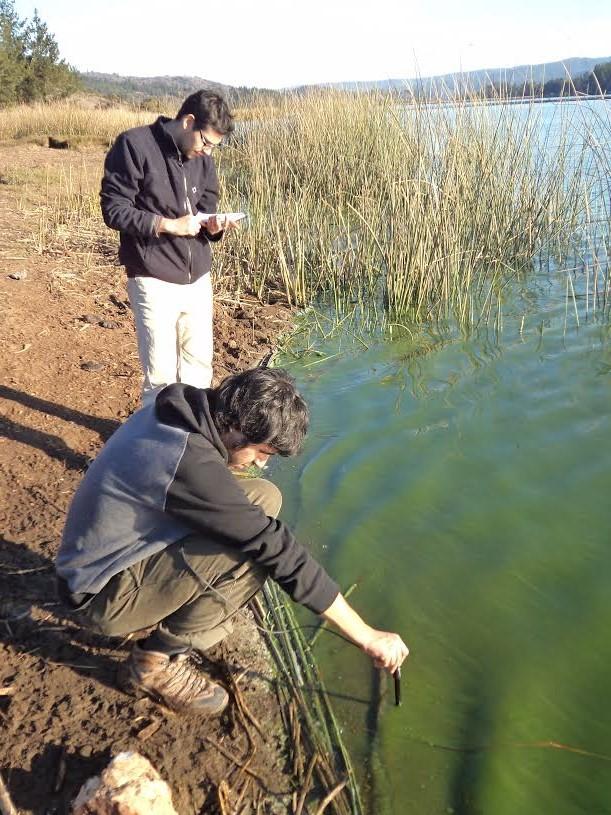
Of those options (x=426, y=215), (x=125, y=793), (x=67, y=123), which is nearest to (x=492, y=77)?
(x=426, y=215)

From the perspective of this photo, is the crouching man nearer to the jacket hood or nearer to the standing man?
the jacket hood

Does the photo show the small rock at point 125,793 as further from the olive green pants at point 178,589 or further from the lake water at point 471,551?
the lake water at point 471,551

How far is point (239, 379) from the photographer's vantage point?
1.92m

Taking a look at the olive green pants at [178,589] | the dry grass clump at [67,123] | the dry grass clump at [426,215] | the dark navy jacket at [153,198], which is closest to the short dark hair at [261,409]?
the olive green pants at [178,589]

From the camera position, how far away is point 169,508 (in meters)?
1.87

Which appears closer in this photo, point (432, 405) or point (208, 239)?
point (208, 239)

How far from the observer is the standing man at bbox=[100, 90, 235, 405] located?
10.1ft

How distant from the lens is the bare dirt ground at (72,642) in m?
1.96

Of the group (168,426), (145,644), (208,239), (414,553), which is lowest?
(414,553)

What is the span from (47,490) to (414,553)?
5.44ft

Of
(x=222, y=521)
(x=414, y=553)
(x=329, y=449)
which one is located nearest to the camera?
(x=222, y=521)

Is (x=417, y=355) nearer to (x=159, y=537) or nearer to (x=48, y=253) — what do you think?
(x=159, y=537)

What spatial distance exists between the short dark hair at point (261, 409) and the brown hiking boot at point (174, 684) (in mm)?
758

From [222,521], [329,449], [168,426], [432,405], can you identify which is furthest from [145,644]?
[432,405]
